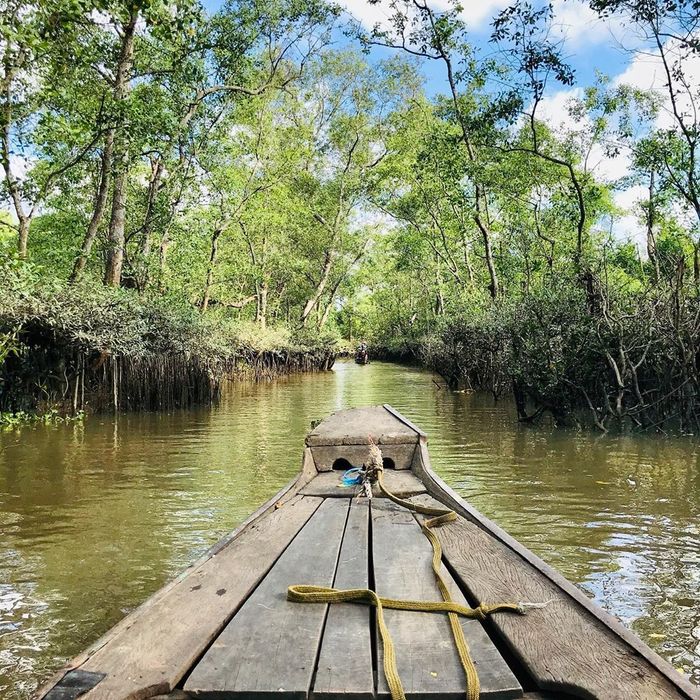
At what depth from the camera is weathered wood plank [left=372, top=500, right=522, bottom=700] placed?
5.85 feet

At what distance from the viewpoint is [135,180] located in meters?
21.8

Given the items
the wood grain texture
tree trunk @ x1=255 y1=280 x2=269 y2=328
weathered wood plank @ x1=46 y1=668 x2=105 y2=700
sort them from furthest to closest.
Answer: tree trunk @ x1=255 y1=280 x2=269 y2=328
the wood grain texture
weathered wood plank @ x1=46 y1=668 x2=105 y2=700

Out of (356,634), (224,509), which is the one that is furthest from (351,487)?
(356,634)

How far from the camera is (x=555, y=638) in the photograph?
2.10 metres

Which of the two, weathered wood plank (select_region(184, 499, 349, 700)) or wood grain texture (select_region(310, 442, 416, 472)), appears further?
wood grain texture (select_region(310, 442, 416, 472))

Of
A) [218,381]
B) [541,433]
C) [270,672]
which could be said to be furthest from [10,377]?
[270,672]

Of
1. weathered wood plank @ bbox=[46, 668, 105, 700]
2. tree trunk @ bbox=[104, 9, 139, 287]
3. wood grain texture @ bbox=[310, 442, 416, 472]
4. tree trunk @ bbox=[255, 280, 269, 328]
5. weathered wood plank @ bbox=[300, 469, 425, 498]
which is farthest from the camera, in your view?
tree trunk @ bbox=[255, 280, 269, 328]

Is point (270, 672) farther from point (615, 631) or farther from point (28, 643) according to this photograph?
point (28, 643)

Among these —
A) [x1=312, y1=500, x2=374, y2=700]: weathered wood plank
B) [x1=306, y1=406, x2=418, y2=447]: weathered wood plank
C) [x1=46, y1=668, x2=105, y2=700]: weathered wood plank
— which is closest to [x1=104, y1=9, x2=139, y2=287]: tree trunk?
[x1=306, y1=406, x2=418, y2=447]: weathered wood plank

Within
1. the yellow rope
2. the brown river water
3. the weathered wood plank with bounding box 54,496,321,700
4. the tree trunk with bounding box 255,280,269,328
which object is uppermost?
the tree trunk with bounding box 255,280,269,328

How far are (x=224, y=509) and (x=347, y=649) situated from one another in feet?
14.8

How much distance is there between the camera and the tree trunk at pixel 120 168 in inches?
522

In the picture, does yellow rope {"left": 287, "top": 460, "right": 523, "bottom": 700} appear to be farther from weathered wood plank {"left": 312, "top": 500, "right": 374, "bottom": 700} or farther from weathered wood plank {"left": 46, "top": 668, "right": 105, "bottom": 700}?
weathered wood plank {"left": 46, "top": 668, "right": 105, "bottom": 700}

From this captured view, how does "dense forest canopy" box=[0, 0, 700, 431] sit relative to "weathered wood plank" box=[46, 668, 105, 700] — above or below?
above
